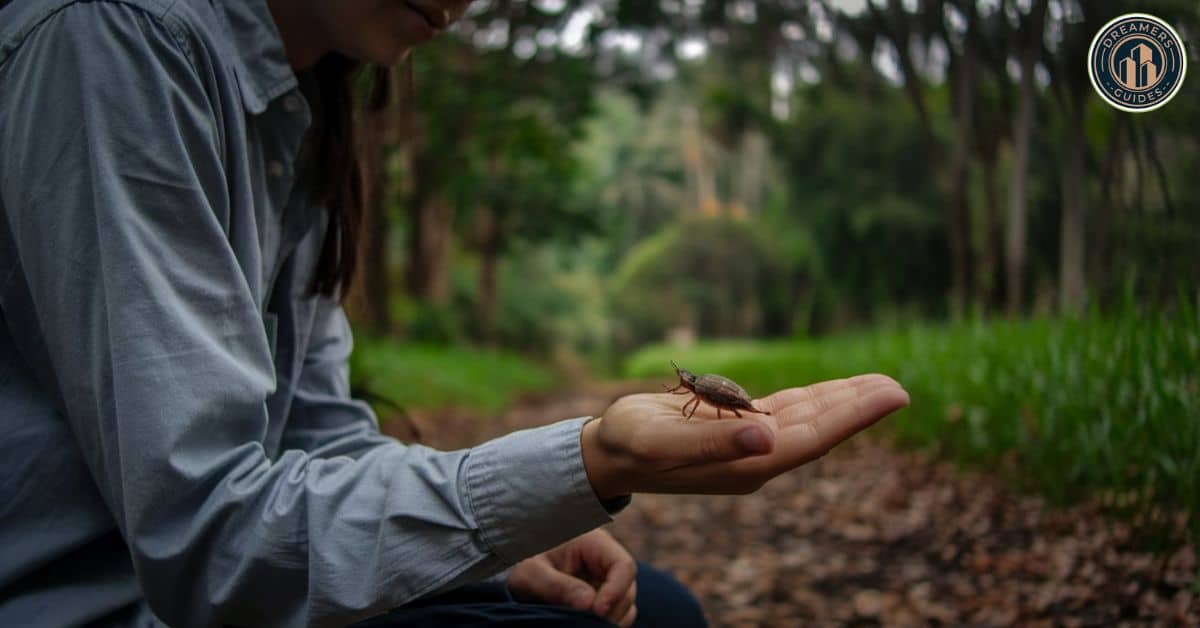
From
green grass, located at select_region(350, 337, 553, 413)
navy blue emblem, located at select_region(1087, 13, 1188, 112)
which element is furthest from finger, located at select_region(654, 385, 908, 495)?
green grass, located at select_region(350, 337, 553, 413)

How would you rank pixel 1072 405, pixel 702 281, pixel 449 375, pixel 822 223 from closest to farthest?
pixel 1072 405
pixel 702 281
pixel 822 223
pixel 449 375

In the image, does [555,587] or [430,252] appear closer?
[555,587]

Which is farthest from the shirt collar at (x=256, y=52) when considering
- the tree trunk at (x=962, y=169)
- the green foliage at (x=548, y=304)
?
the green foliage at (x=548, y=304)

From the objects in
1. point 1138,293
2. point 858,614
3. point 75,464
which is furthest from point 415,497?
point 858,614

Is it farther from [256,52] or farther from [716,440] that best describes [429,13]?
[716,440]

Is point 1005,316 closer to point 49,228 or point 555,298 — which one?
point 49,228

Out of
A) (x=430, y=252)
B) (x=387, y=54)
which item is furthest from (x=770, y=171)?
(x=387, y=54)

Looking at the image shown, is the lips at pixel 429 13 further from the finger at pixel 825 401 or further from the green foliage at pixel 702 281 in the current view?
the green foliage at pixel 702 281
